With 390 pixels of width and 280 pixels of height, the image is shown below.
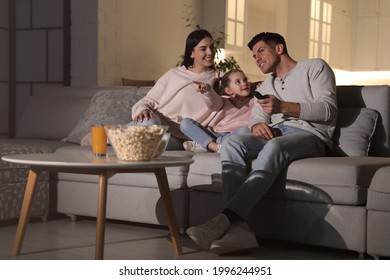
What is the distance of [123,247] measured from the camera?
3217 mm

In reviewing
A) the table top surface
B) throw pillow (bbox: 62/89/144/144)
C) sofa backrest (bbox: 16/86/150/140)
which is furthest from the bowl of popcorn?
sofa backrest (bbox: 16/86/150/140)

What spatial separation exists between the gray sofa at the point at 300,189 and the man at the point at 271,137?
0.11m

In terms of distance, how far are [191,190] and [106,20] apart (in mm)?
3133

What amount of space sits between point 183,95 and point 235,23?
385cm

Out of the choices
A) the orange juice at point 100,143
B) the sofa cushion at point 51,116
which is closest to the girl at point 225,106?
the orange juice at point 100,143

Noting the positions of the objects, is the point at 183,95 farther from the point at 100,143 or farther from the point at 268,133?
the point at 100,143

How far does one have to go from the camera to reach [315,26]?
9.11 metres

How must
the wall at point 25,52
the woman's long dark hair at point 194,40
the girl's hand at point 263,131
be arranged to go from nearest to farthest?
the girl's hand at point 263,131, the woman's long dark hair at point 194,40, the wall at point 25,52

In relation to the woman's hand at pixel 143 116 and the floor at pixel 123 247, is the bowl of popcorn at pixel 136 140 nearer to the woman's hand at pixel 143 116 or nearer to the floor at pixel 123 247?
the floor at pixel 123 247

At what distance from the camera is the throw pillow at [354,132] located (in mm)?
3369

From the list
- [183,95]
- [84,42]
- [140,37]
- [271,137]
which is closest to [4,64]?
[84,42]

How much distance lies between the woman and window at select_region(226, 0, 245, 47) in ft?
11.4

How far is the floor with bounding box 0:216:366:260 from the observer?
3.02 metres
